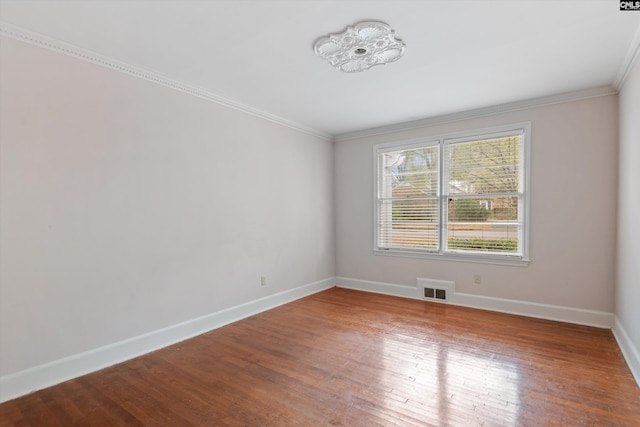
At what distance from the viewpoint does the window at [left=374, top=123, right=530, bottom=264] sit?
3.99 m

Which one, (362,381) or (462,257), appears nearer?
(362,381)

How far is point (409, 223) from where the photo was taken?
15.9ft

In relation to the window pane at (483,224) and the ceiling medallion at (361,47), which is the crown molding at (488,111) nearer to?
the window pane at (483,224)

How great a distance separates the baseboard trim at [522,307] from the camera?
3502 millimetres

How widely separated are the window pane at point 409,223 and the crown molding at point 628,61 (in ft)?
7.36

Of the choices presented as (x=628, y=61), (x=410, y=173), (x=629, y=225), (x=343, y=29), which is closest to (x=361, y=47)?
(x=343, y=29)

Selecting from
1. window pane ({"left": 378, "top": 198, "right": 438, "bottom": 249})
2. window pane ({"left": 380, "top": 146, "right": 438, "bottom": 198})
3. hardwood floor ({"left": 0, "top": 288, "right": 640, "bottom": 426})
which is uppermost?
window pane ({"left": 380, "top": 146, "right": 438, "bottom": 198})

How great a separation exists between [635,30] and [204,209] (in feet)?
13.2

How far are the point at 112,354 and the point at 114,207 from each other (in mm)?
1282

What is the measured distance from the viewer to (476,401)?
7.05 feet

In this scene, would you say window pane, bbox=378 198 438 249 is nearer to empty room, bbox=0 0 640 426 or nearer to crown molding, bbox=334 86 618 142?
empty room, bbox=0 0 640 426

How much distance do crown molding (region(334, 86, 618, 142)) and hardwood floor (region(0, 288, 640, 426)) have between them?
102 inches

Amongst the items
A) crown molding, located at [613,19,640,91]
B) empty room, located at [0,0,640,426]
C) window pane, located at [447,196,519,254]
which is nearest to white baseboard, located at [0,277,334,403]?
empty room, located at [0,0,640,426]

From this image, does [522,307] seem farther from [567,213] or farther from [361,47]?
[361,47]
